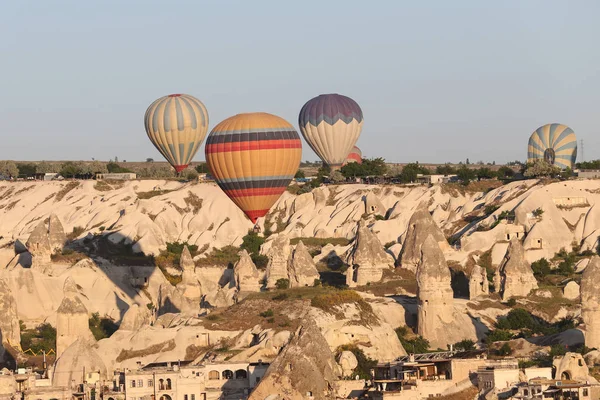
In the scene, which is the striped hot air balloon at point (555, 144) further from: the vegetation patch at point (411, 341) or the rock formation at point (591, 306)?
the rock formation at point (591, 306)

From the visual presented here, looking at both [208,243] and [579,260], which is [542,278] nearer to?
[579,260]

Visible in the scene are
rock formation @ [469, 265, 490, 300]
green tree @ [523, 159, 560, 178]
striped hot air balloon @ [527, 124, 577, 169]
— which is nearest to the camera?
rock formation @ [469, 265, 490, 300]

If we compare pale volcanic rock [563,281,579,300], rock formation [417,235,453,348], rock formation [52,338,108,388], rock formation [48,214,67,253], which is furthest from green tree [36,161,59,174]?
rock formation [52,338,108,388]

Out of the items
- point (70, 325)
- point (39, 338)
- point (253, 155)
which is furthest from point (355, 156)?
point (70, 325)

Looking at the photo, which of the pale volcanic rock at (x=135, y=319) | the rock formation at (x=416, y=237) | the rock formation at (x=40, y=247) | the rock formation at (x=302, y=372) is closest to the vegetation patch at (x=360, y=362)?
the rock formation at (x=302, y=372)

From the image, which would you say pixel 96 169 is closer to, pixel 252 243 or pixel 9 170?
pixel 9 170

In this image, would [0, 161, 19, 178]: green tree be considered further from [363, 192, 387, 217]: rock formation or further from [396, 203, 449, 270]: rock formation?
[396, 203, 449, 270]: rock formation

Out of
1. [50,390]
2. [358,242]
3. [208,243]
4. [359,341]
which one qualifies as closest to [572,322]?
[359,341]
